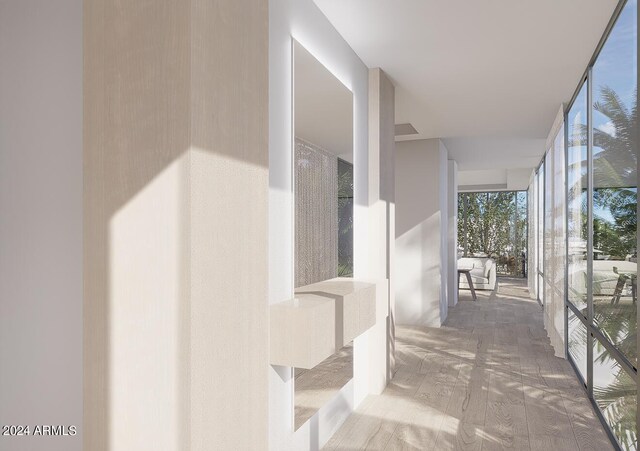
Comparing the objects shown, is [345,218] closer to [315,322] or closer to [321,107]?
[321,107]

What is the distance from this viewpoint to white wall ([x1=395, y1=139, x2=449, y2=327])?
248 inches

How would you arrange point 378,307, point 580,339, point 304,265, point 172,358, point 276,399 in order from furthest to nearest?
point 580,339, point 378,307, point 304,265, point 276,399, point 172,358

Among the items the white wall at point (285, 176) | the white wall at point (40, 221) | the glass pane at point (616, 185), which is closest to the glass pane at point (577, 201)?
the glass pane at point (616, 185)

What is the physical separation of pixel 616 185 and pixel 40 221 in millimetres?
2760

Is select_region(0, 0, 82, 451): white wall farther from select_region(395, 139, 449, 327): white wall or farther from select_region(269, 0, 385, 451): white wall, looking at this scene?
select_region(395, 139, 449, 327): white wall

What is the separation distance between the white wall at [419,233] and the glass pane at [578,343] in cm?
197

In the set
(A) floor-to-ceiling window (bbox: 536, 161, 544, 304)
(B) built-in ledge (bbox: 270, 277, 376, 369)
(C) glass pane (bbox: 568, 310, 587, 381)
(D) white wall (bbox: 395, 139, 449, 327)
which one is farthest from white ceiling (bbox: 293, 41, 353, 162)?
(A) floor-to-ceiling window (bbox: 536, 161, 544, 304)

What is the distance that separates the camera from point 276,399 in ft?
7.18

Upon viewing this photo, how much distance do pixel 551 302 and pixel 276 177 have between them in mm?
4580

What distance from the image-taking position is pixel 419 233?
641 cm

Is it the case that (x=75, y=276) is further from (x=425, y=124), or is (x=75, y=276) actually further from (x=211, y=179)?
(x=425, y=124)

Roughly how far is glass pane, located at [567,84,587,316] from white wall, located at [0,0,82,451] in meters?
3.47

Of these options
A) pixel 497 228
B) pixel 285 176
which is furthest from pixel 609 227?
pixel 497 228

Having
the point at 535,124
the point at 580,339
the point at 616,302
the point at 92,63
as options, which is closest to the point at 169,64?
the point at 92,63
